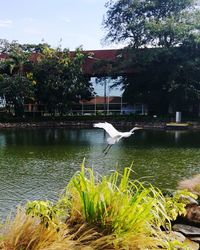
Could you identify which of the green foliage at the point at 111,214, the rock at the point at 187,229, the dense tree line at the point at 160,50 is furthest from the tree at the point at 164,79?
the green foliage at the point at 111,214

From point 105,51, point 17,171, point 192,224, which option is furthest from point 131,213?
point 105,51

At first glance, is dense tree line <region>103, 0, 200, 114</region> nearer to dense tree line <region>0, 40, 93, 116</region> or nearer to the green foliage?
dense tree line <region>0, 40, 93, 116</region>

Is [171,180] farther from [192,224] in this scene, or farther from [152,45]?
[152,45]

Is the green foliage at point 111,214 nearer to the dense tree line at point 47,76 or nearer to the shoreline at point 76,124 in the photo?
the shoreline at point 76,124

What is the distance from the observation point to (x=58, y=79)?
33.8 meters

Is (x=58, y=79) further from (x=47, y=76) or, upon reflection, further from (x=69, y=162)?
(x=69, y=162)

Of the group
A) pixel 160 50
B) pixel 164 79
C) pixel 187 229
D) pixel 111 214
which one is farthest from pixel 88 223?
pixel 164 79

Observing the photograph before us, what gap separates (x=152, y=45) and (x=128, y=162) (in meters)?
20.7

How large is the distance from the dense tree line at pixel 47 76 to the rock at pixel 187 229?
28.3m

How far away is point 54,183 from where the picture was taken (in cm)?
1084

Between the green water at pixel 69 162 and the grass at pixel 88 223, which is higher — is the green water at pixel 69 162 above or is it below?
below

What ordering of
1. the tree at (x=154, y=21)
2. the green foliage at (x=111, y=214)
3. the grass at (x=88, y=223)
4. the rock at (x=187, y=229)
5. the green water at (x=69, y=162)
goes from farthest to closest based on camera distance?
1. the tree at (x=154, y=21)
2. the green water at (x=69, y=162)
3. the rock at (x=187, y=229)
4. the green foliage at (x=111, y=214)
5. the grass at (x=88, y=223)

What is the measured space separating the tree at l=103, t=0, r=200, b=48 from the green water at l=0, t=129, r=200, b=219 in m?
11.8

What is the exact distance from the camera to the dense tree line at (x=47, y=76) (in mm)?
33562
